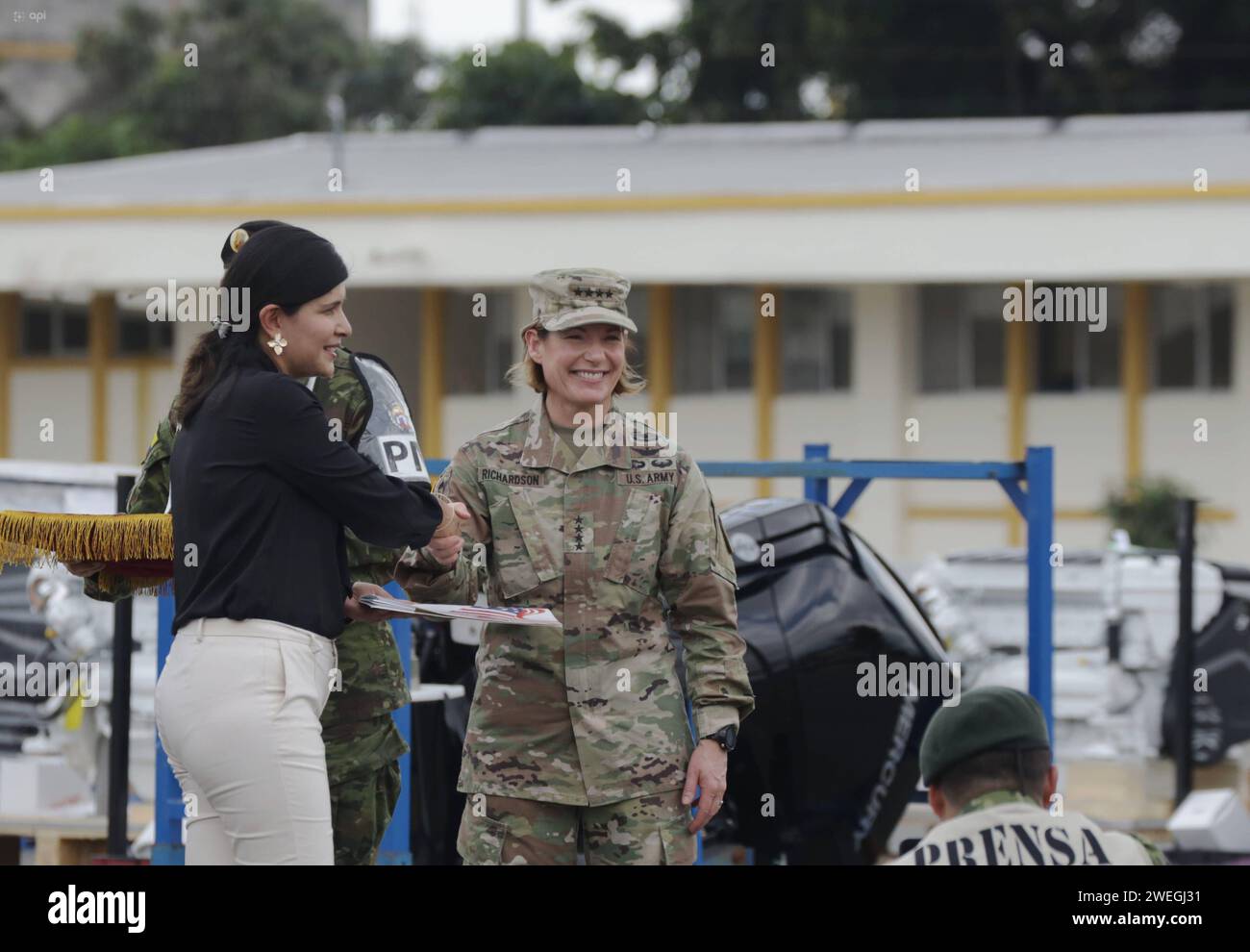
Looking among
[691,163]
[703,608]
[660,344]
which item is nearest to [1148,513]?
[660,344]

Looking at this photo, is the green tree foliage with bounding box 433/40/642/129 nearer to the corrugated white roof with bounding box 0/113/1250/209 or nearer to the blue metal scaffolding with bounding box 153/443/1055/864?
the corrugated white roof with bounding box 0/113/1250/209

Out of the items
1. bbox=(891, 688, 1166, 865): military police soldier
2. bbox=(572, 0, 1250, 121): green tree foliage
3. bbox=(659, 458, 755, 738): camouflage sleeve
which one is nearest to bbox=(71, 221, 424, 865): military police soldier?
bbox=(659, 458, 755, 738): camouflage sleeve

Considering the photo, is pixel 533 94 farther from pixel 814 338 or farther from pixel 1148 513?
pixel 1148 513

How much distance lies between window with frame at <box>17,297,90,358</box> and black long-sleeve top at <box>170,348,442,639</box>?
17.0m

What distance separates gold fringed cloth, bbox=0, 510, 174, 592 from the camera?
3.44 meters

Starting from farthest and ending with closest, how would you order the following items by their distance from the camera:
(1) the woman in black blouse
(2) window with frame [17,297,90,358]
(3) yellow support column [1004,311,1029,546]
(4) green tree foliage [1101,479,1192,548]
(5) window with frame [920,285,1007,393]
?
(2) window with frame [17,297,90,358] → (5) window with frame [920,285,1007,393] → (3) yellow support column [1004,311,1029,546] → (4) green tree foliage [1101,479,1192,548] → (1) the woman in black blouse

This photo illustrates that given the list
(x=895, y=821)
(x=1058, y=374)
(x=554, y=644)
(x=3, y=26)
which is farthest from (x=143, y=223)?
(x=3, y=26)

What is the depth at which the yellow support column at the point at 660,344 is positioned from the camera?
17.3m

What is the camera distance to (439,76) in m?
34.8

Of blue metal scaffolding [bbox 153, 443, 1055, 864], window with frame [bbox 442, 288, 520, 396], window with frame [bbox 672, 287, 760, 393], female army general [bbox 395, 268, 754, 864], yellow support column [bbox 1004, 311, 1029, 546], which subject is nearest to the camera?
female army general [bbox 395, 268, 754, 864]

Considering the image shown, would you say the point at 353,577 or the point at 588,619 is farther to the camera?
the point at 353,577

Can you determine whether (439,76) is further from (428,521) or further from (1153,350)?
(428,521)

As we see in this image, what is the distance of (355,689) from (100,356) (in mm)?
16223

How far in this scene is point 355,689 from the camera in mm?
3510
